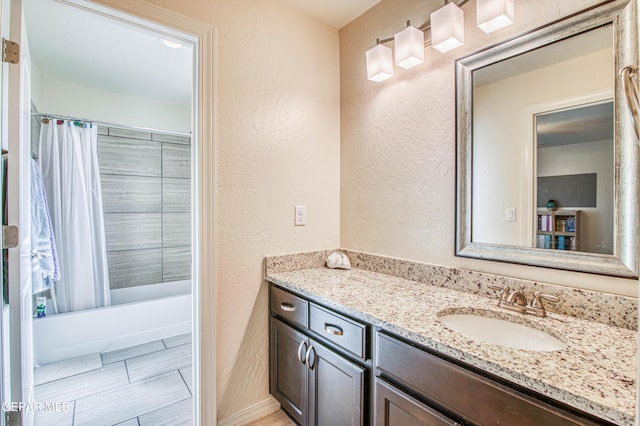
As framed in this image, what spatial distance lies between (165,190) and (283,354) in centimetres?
251

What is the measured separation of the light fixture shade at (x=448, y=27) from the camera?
1.34 m

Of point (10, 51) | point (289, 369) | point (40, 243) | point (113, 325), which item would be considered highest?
point (10, 51)

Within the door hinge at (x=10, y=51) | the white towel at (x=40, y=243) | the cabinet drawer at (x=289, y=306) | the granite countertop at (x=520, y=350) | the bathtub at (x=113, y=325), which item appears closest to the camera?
the granite countertop at (x=520, y=350)

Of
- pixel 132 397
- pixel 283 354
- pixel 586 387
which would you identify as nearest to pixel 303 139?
pixel 283 354

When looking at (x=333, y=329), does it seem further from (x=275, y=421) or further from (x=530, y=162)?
(x=530, y=162)

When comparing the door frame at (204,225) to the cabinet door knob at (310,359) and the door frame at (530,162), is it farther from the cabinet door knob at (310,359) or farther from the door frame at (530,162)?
the door frame at (530,162)

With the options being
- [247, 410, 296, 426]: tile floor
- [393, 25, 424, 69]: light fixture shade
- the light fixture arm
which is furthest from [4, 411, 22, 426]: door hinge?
the light fixture arm

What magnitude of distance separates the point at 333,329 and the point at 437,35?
1.43 metres

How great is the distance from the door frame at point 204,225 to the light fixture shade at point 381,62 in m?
0.88

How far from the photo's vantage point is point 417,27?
1610 mm

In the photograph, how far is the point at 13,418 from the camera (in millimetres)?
1207

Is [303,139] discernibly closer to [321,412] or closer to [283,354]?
[283,354]

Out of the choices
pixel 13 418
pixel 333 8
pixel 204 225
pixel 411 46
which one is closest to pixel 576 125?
pixel 411 46

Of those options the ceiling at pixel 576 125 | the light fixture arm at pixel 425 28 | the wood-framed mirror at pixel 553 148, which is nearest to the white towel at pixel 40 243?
the light fixture arm at pixel 425 28
